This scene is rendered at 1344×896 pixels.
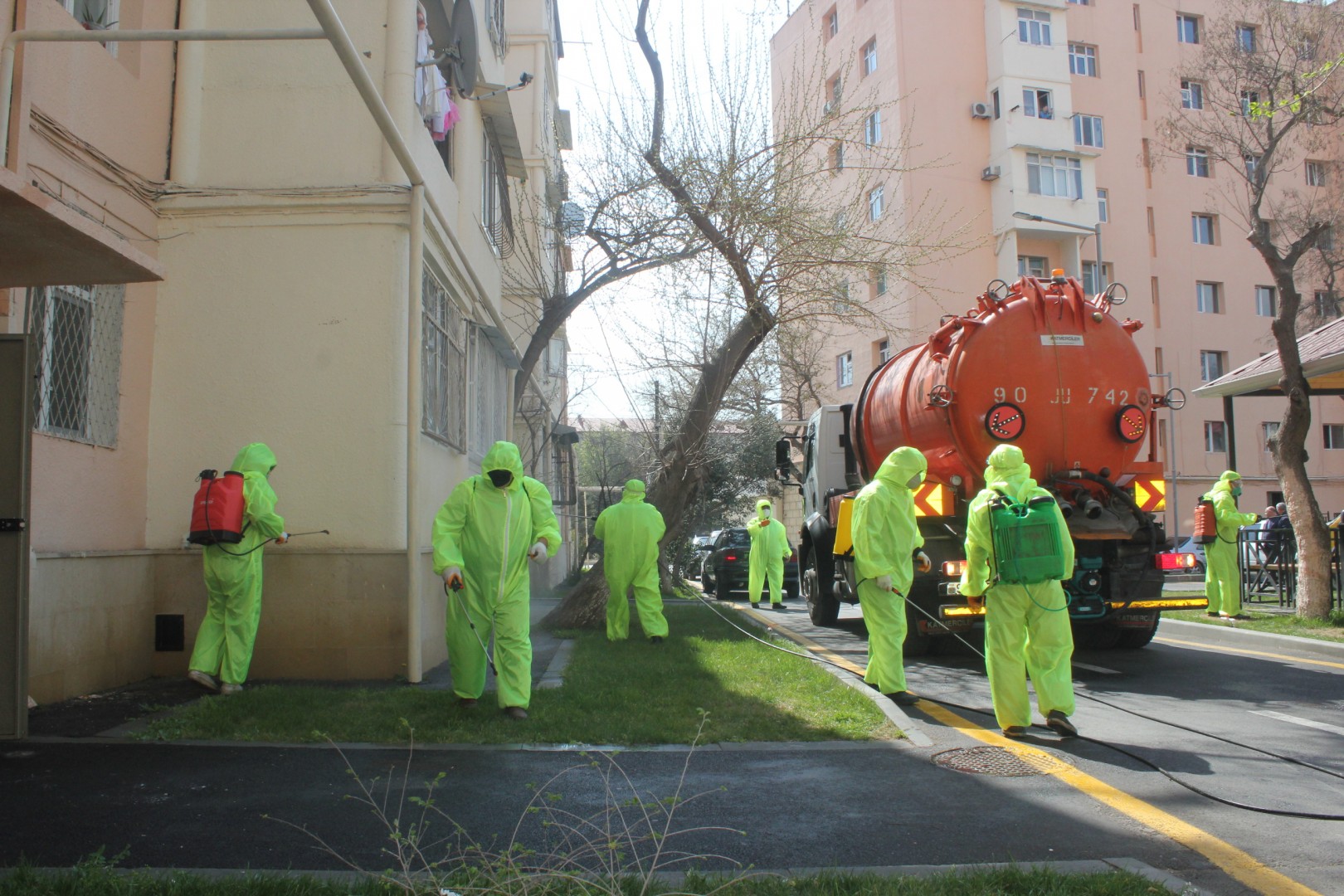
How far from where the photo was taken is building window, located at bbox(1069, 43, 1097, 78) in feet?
113

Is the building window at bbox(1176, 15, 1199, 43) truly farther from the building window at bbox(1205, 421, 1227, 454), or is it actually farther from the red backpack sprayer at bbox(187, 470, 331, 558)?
the red backpack sprayer at bbox(187, 470, 331, 558)

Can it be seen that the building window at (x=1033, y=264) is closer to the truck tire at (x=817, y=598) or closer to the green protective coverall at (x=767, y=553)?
the green protective coverall at (x=767, y=553)

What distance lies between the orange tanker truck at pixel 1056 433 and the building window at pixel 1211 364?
3032cm

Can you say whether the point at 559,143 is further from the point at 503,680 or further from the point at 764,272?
the point at 503,680

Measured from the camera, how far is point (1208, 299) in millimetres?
36188

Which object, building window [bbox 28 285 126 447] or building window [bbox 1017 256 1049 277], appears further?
building window [bbox 1017 256 1049 277]

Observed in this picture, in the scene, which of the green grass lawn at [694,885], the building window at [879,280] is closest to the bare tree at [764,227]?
the building window at [879,280]

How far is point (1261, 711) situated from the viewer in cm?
689

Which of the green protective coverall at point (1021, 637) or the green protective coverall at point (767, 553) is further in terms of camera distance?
the green protective coverall at point (767, 553)

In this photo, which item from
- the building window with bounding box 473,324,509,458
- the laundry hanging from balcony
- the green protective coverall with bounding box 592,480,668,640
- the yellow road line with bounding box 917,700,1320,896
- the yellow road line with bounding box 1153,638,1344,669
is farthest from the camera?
the building window with bounding box 473,324,509,458

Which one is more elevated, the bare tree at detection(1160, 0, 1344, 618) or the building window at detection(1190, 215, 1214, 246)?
the building window at detection(1190, 215, 1214, 246)

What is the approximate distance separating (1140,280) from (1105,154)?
181 inches

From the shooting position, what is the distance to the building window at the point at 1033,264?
1291 inches

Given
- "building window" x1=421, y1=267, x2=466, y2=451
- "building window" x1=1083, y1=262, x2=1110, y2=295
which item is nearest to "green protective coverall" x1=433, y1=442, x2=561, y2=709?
"building window" x1=421, y1=267, x2=466, y2=451
